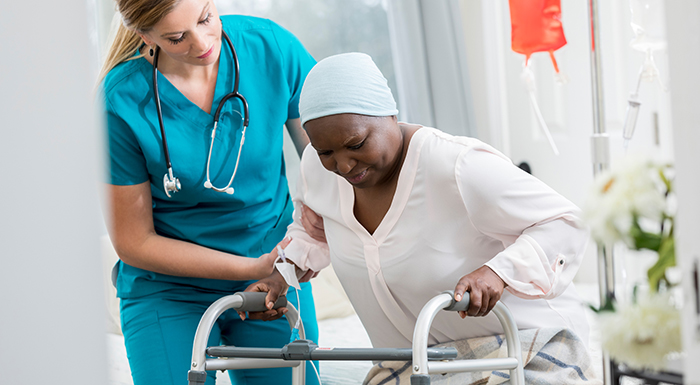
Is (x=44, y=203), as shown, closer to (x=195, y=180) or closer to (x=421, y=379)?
(x=421, y=379)

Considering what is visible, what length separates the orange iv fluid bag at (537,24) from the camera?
189 centimetres

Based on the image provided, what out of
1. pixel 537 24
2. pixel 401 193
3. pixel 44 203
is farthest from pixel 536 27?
pixel 44 203

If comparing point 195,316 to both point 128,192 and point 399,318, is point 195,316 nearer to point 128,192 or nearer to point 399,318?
point 128,192

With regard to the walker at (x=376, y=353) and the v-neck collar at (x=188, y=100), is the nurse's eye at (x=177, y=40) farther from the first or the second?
the walker at (x=376, y=353)

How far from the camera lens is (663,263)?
0.47 metres

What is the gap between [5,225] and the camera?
45 centimetres

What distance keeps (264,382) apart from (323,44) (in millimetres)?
1844

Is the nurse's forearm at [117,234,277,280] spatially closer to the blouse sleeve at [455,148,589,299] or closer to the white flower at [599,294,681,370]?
the blouse sleeve at [455,148,589,299]

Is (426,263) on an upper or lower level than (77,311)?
lower

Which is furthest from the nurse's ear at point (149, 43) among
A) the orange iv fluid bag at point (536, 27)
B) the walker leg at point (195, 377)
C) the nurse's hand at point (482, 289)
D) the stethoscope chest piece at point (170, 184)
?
the orange iv fluid bag at point (536, 27)

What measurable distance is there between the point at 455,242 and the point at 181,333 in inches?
26.5

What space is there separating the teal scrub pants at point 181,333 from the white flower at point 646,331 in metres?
1.13

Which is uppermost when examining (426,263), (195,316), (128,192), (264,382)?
(128,192)

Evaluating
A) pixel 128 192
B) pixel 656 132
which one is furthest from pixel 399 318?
pixel 656 132
